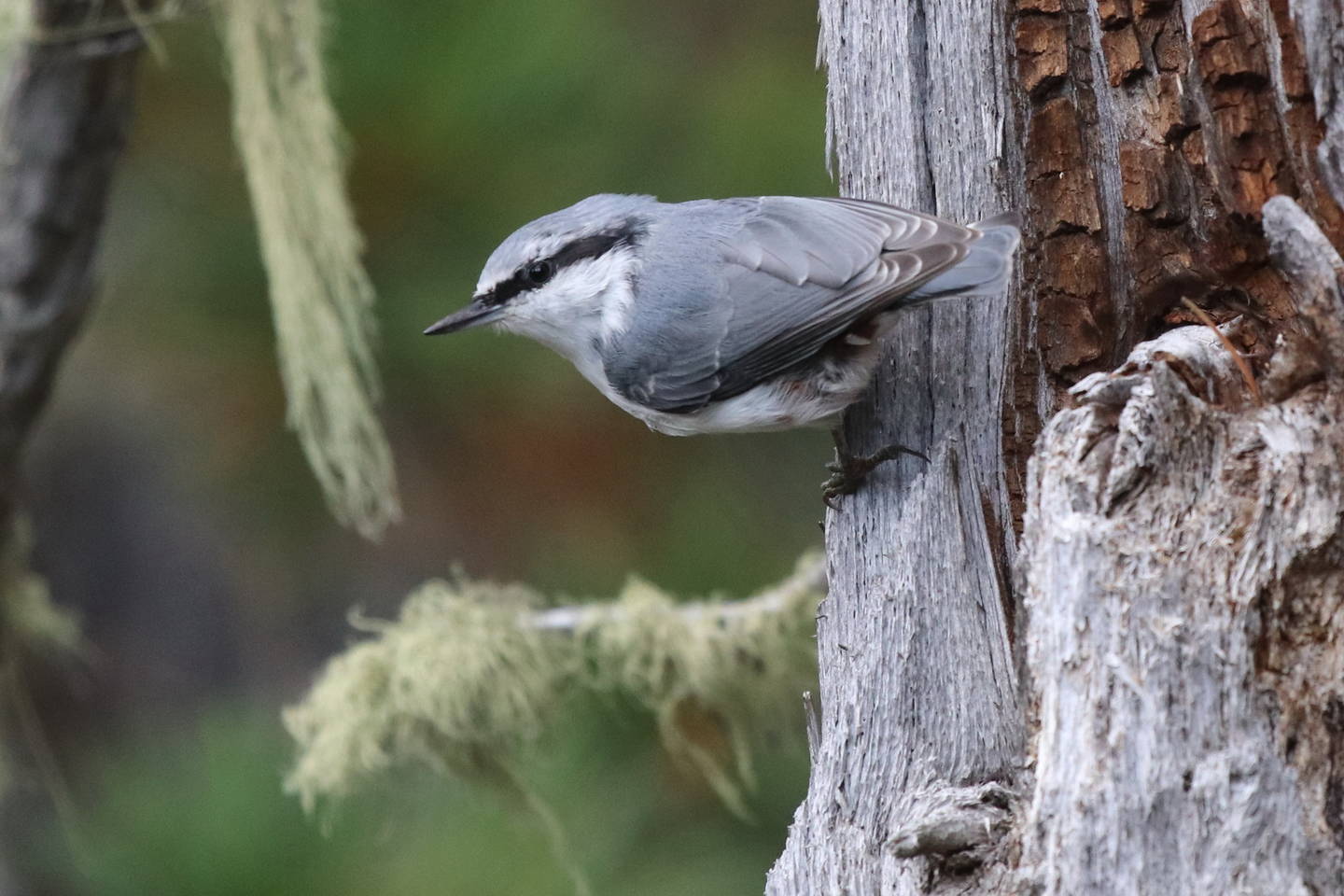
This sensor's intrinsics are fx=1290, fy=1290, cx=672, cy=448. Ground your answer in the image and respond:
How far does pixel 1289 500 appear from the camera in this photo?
0.99m

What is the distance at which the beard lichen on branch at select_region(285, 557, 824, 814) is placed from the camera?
2.02 metres

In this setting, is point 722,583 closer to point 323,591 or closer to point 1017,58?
point 323,591

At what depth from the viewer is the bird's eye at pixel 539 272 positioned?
151 centimetres

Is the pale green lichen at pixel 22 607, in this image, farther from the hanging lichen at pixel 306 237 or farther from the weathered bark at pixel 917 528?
the weathered bark at pixel 917 528

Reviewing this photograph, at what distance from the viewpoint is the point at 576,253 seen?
1519 mm

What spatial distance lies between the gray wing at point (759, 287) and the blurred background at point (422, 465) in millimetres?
939

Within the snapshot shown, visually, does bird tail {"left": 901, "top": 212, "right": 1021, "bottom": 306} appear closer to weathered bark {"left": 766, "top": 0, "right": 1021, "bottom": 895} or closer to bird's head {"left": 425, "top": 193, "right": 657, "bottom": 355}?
weathered bark {"left": 766, "top": 0, "right": 1021, "bottom": 895}

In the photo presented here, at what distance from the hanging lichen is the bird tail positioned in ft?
3.79

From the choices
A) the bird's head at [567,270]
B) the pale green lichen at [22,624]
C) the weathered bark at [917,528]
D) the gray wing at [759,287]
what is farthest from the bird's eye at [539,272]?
the pale green lichen at [22,624]

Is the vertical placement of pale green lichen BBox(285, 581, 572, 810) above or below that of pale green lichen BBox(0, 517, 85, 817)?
below

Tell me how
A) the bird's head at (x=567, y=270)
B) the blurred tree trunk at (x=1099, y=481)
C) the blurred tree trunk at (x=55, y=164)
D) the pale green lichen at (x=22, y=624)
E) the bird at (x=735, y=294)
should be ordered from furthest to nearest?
the pale green lichen at (x=22, y=624)
the blurred tree trunk at (x=55, y=164)
the bird's head at (x=567, y=270)
the bird at (x=735, y=294)
the blurred tree trunk at (x=1099, y=481)

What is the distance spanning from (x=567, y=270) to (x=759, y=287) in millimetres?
268

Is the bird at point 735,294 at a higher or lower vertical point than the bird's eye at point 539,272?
lower

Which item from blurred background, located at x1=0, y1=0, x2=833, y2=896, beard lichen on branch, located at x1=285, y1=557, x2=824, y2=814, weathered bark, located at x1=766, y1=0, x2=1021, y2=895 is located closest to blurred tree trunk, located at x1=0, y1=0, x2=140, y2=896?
blurred background, located at x1=0, y1=0, x2=833, y2=896
